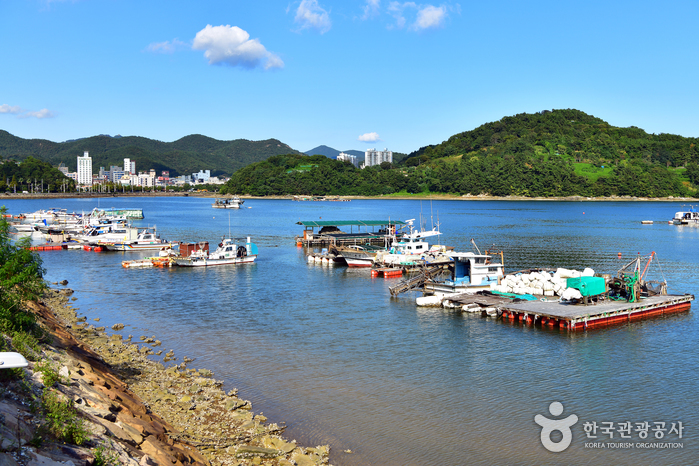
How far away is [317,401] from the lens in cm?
1998

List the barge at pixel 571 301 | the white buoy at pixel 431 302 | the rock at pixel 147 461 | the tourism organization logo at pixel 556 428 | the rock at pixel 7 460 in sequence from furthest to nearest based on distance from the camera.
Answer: the white buoy at pixel 431 302
the barge at pixel 571 301
the tourism organization logo at pixel 556 428
the rock at pixel 147 461
the rock at pixel 7 460

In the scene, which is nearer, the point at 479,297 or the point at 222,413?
the point at 222,413

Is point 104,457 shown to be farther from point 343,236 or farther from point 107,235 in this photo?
point 343,236

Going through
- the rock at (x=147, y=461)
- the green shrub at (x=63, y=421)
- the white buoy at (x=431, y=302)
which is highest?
the green shrub at (x=63, y=421)

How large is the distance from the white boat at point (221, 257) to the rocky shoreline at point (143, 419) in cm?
3074

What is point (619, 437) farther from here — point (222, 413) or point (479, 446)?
point (222, 413)

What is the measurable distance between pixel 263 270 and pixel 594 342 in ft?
112

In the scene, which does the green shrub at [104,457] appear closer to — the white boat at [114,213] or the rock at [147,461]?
the rock at [147,461]

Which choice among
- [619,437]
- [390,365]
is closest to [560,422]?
[619,437]

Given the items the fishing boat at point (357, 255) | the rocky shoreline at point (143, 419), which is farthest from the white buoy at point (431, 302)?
the fishing boat at point (357, 255)

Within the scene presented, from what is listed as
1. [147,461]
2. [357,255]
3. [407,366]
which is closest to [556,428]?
[407,366]

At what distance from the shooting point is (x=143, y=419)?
50.4ft

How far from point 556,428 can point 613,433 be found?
6.24 feet

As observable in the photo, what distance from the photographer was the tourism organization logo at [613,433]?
17188 millimetres
